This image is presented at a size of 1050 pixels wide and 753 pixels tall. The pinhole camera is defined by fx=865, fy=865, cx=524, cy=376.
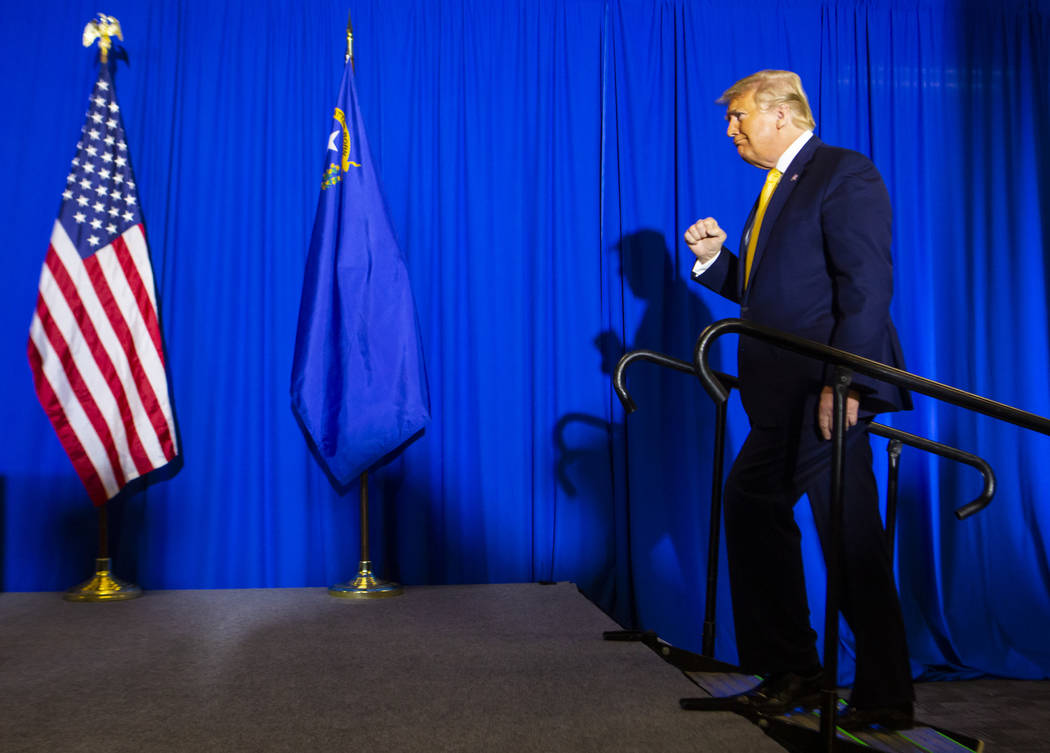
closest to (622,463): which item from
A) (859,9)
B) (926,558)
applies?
(926,558)

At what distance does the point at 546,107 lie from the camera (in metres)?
3.85

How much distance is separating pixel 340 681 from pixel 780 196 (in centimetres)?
150

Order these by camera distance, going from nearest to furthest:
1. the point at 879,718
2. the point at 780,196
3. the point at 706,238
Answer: the point at 879,718 < the point at 780,196 < the point at 706,238

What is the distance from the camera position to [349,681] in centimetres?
191

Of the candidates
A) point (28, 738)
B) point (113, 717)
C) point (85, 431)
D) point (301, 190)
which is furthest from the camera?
point (301, 190)

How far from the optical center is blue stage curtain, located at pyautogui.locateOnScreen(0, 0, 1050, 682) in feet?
11.7

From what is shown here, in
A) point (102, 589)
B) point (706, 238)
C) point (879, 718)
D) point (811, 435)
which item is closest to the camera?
point (879, 718)

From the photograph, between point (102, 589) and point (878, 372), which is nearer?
point (878, 372)

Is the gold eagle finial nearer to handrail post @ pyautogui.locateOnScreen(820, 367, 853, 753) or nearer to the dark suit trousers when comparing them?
the dark suit trousers

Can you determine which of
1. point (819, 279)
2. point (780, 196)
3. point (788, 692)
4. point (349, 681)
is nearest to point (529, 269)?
point (780, 196)

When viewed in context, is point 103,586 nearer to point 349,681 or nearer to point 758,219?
point 349,681

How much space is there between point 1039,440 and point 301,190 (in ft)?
11.4

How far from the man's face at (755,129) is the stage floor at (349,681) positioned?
131 centimetres

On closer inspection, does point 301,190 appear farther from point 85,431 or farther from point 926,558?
point 926,558
